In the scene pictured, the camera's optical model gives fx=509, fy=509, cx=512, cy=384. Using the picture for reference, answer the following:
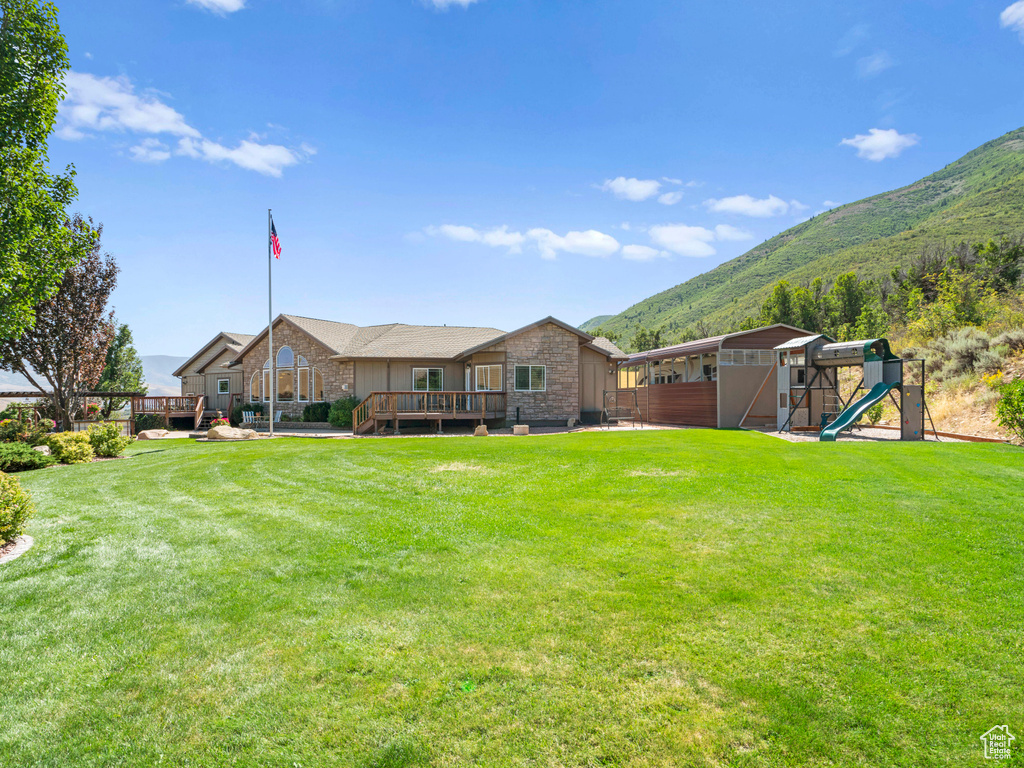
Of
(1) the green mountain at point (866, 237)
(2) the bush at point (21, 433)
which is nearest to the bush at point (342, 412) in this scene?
(2) the bush at point (21, 433)

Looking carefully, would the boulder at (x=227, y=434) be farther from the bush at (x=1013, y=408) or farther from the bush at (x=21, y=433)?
the bush at (x=1013, y=408)

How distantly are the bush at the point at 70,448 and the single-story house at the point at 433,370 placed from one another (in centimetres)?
689

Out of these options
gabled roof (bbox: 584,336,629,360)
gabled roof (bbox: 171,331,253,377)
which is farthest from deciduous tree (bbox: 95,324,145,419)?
gabled roof (bbox: 584,336,629,360)

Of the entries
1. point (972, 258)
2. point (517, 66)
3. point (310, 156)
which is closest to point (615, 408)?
point (517, 66)

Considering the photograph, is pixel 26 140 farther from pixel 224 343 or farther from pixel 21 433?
pixel 224 343

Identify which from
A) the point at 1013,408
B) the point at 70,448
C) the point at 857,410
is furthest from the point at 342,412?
the point at 1013,408

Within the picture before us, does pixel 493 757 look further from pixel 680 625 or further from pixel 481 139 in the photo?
pixel 481 139

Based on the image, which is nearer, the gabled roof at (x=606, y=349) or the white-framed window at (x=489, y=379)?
the white-framed window at (x=489, y=379)

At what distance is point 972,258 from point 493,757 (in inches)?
1825

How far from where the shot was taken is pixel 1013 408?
12.6m

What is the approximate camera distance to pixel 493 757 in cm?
236

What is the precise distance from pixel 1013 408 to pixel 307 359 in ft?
84.4

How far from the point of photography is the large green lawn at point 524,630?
248 centimetres

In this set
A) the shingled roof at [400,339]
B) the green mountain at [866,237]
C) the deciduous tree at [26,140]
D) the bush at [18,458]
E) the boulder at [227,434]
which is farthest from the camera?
the green mountain at [866,237]
